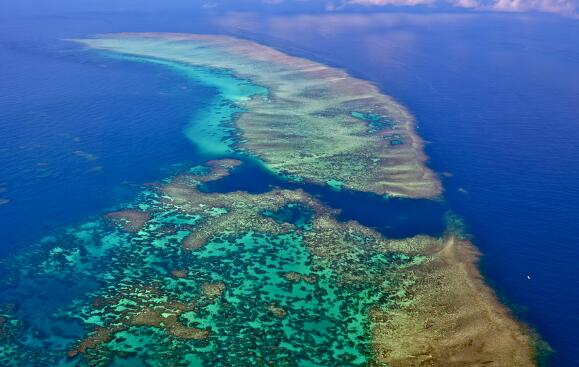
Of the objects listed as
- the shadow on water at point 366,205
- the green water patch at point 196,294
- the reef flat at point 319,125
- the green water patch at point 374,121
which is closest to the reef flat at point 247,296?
the green water patch at point 196,294

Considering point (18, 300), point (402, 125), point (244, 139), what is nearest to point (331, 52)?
point (402, 125)

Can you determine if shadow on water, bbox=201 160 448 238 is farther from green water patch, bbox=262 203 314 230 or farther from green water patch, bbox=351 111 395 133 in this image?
green water patch, bbox=351 111 395 133

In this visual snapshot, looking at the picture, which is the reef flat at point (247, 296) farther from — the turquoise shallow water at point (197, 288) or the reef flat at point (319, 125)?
the reef flat at point (319, 125)

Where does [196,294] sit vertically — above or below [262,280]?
below

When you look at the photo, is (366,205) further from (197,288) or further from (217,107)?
(217,107)

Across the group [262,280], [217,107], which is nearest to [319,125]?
[217,107]
